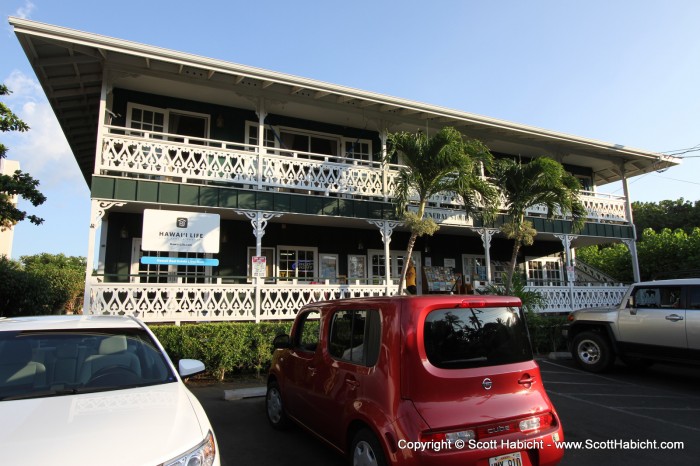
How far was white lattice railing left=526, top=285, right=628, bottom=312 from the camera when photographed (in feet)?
46.5

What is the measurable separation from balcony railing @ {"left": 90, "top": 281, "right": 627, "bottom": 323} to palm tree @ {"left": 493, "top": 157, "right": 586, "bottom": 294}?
14.1 ft

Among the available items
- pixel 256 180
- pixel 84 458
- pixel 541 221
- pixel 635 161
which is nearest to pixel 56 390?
pixel 84 458

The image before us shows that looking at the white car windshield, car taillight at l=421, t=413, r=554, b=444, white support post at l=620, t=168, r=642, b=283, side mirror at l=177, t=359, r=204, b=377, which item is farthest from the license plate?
white support post at l=620, t=168, r=642, b=283

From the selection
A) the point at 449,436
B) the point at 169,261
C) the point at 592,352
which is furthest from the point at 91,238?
the point at 592,352

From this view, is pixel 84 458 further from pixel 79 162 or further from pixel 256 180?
pixel 79 162

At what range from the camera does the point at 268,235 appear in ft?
45.3

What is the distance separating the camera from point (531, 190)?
502 inches

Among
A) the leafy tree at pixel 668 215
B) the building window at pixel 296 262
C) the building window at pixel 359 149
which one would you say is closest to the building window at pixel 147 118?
the building window at pixel 296 262

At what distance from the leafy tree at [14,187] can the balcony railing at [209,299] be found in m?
4.25

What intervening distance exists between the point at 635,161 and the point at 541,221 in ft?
18.8

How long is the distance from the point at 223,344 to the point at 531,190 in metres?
9.69

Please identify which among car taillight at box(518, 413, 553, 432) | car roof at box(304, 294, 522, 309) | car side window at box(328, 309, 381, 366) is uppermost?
car roof at box(304, 294, 522, 309)

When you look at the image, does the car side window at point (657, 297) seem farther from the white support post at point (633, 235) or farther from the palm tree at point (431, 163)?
the white support post at point (633, 235)

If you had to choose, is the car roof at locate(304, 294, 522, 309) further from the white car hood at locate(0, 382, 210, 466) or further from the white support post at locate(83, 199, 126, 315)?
the white support post at locate(83, 199, 126, 315)
